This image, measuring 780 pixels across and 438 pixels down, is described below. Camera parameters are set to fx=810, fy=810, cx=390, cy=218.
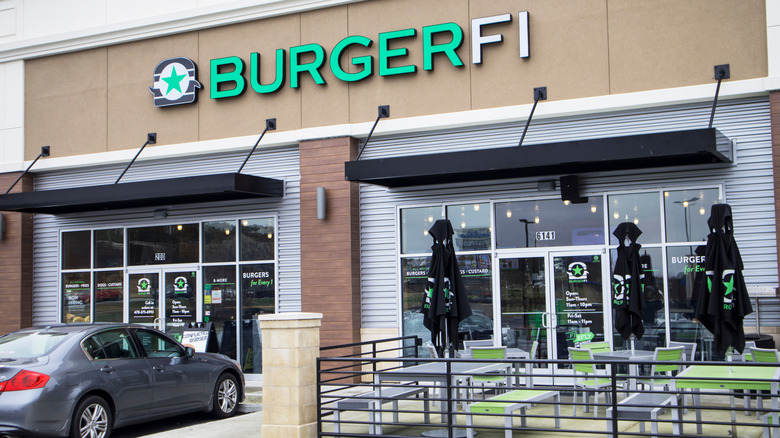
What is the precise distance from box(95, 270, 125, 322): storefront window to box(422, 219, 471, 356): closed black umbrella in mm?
8447

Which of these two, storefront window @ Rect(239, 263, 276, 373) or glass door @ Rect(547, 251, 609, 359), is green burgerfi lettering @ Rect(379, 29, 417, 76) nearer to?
glass door @ Rect(547, 251, 609, 359)

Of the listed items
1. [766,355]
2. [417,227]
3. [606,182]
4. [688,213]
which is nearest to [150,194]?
[417,227]

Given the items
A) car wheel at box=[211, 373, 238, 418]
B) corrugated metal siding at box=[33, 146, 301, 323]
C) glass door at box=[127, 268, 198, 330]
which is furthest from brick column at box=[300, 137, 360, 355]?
glass door at box=[127, 268, 198, 330]

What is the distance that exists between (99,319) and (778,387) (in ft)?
43.6

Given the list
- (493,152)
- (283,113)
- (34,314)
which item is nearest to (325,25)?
(283,113)

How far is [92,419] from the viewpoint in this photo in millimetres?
9656

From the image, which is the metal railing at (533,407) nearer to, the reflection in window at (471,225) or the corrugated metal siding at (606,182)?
the corrugated metal siding at (606,182)

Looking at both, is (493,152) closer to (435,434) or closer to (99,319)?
(435,434)

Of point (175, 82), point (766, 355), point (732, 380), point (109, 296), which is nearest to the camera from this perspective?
point (732, 380)

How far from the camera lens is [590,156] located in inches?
454

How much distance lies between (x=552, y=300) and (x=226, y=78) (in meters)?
7.59

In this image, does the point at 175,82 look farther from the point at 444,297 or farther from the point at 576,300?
the point at 576,300

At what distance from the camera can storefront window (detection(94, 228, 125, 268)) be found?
16906 millimetres

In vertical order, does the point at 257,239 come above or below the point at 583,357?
above
